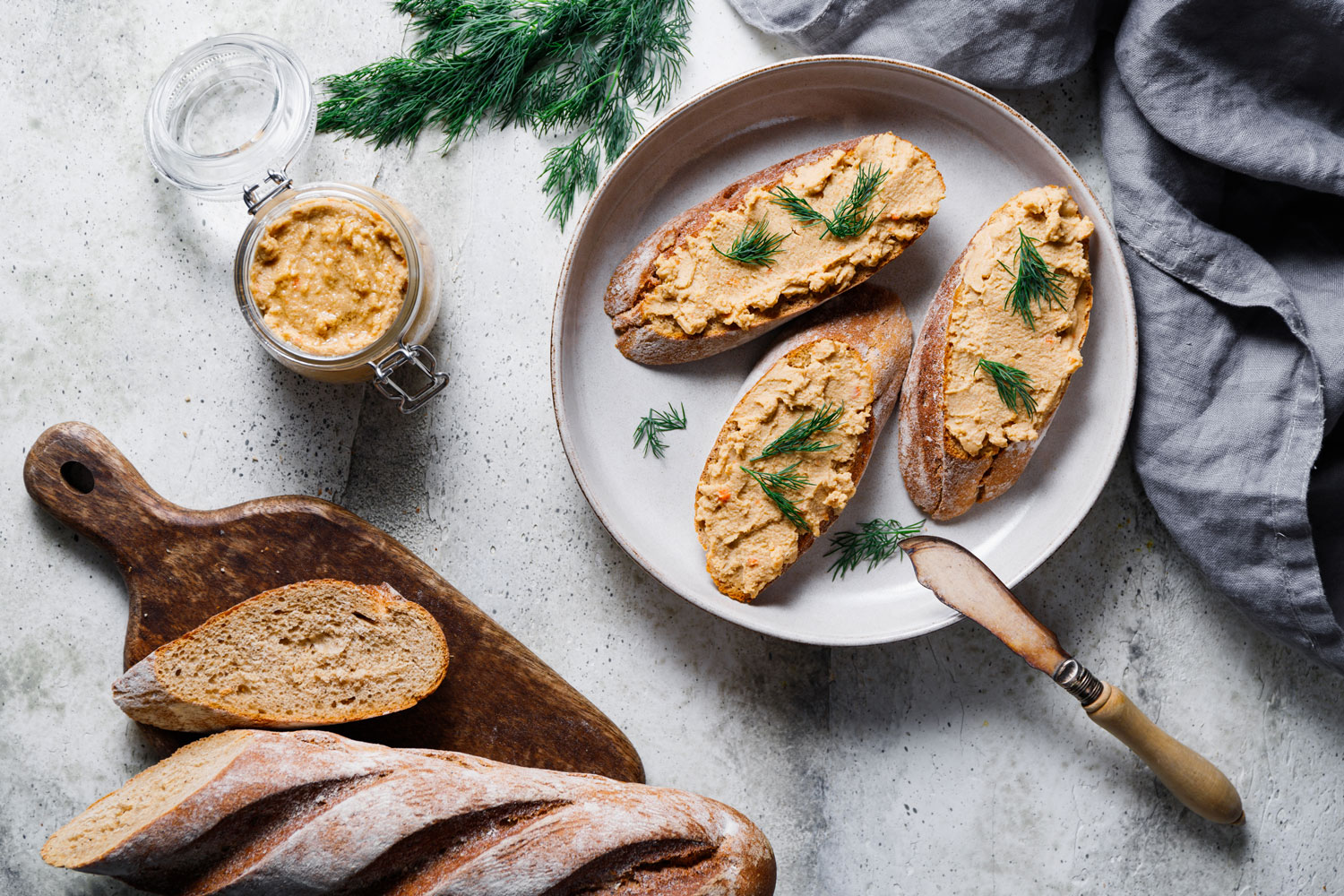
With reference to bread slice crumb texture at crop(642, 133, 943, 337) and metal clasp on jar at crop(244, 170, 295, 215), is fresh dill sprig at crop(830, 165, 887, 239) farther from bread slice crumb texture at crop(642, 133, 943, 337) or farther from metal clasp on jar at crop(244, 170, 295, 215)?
metal clasp on jar at crop(244, 170, 295, 215)

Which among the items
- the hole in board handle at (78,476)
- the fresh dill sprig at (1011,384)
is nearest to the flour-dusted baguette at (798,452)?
the fresh dill sprig at (1011,384)

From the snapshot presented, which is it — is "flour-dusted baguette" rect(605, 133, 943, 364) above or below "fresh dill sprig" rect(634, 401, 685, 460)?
above

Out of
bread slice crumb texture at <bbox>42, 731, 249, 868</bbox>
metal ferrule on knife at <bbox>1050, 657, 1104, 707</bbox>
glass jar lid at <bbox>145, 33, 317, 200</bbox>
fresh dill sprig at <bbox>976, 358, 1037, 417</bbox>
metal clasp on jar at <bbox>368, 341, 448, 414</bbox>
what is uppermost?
glass jar lid at <bbox>145, 33, 317, 200</bbox>

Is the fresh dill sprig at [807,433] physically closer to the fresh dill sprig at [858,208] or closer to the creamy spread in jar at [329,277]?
the fresh dill sprig at [858,208]

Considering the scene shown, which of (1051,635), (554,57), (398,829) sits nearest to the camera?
(398,829)

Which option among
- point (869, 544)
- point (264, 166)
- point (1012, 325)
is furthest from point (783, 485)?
point (264, 166)

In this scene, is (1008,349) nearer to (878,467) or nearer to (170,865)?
(878,467)

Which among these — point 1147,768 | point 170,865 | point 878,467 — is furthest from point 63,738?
point 1147,768

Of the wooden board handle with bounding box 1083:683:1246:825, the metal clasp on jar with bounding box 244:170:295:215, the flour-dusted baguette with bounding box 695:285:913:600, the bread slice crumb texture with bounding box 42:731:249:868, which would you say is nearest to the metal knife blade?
the wooden board handle with bounding box 1083:683:1246:825

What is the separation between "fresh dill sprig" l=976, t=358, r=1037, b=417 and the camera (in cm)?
202

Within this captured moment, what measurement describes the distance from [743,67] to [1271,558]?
189cm

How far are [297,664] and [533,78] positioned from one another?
1.65 m

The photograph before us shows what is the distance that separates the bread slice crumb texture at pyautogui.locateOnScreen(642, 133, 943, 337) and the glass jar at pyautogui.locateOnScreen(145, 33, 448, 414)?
63 centimetres

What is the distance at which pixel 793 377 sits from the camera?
2070mm
